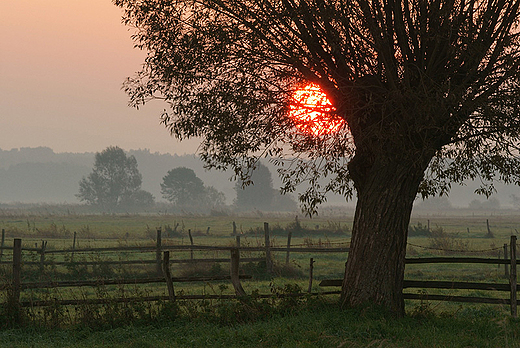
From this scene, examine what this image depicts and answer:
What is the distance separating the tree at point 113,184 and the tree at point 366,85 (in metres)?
120

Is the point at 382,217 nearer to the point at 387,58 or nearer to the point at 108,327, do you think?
the point at 387,58

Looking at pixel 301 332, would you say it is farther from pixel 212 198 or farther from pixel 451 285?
pixel 212 198

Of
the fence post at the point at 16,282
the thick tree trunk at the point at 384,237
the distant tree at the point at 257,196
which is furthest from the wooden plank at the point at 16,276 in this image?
the distant tree at the point at 257,196

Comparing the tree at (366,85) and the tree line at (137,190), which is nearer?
the tree at (366,85)

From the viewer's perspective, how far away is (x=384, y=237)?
11195 millimetres

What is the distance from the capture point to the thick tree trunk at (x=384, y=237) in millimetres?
11188

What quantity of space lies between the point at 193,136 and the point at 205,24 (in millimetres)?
2585

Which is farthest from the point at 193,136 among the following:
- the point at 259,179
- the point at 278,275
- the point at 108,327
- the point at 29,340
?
the point at 259,179

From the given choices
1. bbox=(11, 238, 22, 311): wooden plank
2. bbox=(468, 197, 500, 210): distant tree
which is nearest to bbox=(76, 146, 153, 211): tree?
bbox=(468, 197, 500, 210): distant tree

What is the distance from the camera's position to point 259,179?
148875 mm

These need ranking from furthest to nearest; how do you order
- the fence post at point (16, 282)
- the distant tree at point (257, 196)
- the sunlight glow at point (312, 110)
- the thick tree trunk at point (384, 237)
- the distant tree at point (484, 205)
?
the distant tree at point (484, 205) → the distant tree at point (257, 196) → the sunlight glow at point (312, 110) → the fence post at point (16, 282) → the thick tree trunk at point (384, 237)

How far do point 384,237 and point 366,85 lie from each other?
3.18 metres

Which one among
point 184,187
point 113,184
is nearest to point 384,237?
point 113,184

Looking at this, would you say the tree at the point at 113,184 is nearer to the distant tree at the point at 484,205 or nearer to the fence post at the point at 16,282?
the distant tree at the point at 484,205
